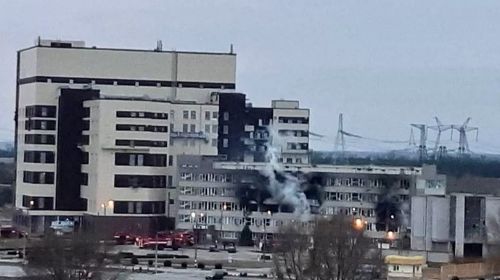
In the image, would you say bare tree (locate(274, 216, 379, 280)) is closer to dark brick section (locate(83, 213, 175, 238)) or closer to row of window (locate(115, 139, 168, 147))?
row of window (locate(115, 139, 168, 147))

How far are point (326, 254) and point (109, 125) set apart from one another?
2259 centimetres

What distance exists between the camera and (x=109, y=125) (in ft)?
182

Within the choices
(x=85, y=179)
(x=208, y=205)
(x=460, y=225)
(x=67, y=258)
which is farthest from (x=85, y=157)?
(x=67, y=258)

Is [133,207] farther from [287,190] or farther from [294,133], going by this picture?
[294,133]

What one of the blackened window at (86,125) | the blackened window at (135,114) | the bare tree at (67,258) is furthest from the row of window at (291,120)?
the bare tree at (67,258)

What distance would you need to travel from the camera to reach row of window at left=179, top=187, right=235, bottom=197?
178 ft

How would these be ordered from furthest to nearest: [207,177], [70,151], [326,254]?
1. [70,151]
2. [207,177]
3. [326,254]

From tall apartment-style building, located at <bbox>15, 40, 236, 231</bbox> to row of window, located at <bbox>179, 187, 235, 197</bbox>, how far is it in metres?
0.97

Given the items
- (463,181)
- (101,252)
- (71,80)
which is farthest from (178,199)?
(101,252)

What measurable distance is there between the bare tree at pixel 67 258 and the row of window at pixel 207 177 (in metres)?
19.5

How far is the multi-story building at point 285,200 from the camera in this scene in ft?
171

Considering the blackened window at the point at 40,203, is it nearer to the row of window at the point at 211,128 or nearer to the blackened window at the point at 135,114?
the blackened window at the point at 135,114

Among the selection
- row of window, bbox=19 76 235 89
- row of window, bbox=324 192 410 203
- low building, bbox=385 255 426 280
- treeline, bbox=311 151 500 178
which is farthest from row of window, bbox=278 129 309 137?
low building, bbox=385 255 426 280

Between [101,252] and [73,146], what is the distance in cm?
2297
